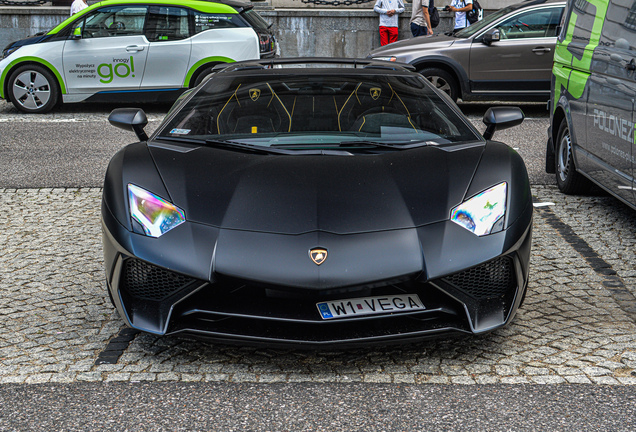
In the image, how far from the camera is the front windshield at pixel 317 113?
418 cm

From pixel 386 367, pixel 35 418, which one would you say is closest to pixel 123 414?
pixel 35 418

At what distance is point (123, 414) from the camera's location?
295cm

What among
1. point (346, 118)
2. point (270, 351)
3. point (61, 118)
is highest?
point (346, 118)

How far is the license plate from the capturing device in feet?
10.4

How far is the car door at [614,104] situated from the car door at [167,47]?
6932mm

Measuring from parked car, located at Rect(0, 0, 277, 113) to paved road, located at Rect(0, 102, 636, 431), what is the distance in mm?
6734

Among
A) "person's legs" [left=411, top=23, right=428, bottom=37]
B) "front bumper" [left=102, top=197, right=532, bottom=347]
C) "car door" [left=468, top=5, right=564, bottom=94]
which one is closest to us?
"front bumper" [left=102, top=197, right=532, bottom=347]

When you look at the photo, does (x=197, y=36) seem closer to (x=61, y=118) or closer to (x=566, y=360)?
(x=61, y=118)

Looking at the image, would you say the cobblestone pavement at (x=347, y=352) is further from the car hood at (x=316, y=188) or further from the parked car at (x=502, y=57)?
the parked car at (x=502, y=57)

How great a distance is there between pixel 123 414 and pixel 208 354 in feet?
2.14

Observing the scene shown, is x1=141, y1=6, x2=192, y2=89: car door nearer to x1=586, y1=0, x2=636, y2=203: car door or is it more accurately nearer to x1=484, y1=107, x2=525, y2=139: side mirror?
x1=586, y1=0, x2=636, y2=203: car door

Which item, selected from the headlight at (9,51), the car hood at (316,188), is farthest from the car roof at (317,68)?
the headlight at (9,51)

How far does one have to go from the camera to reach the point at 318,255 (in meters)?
3.20

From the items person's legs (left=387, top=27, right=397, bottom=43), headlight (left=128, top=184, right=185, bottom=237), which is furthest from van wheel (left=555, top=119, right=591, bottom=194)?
person's legs (left=387, top=27, right=397, bottom=43)
